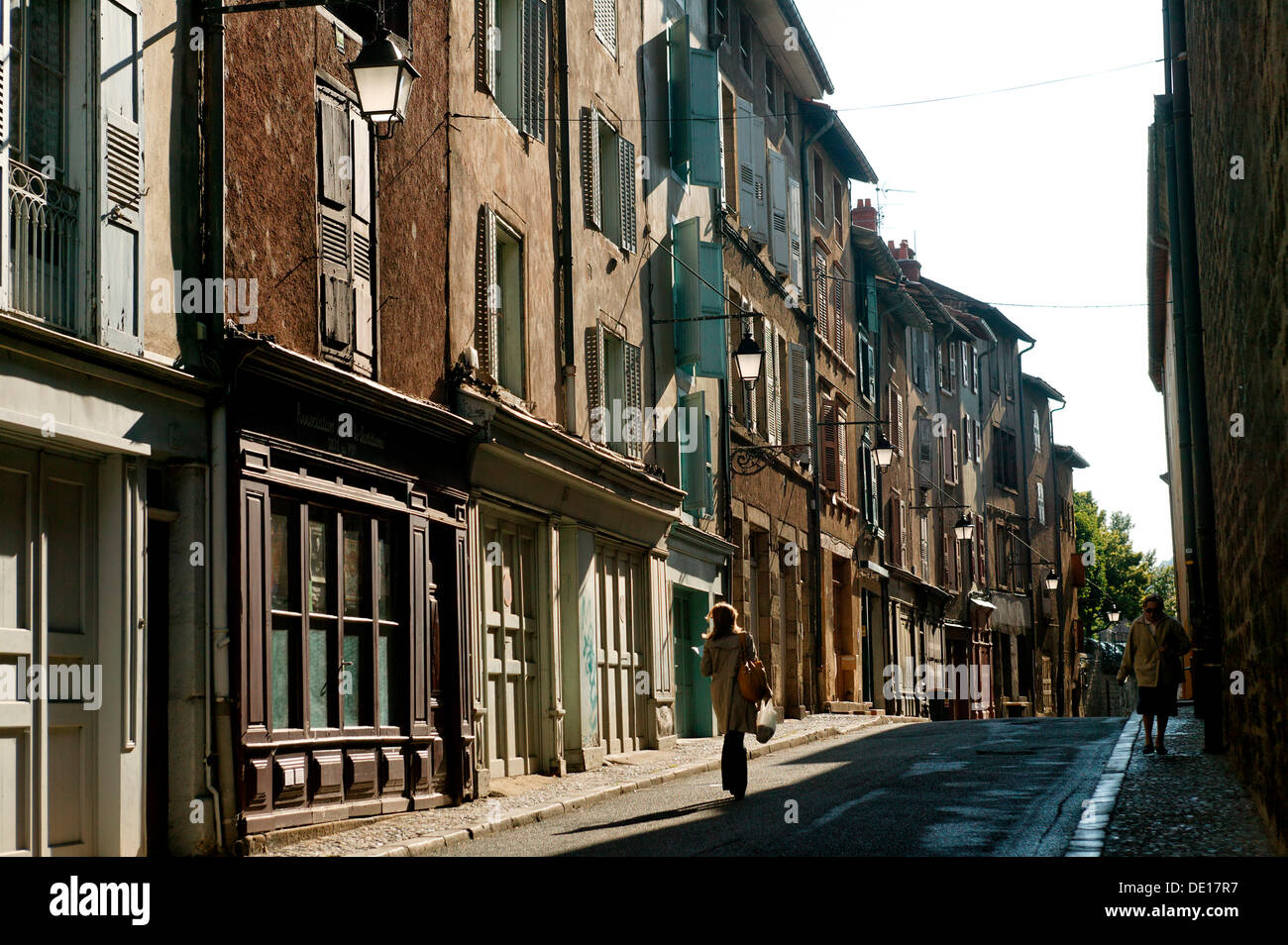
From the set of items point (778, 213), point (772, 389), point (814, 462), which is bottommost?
point (814, 462)

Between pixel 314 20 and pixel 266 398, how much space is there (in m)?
3.29

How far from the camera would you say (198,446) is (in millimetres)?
10602

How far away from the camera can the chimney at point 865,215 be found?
42316mm

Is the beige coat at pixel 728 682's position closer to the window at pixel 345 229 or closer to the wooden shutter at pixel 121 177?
the window at pixel 345 229

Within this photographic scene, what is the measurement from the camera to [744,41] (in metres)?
28.3

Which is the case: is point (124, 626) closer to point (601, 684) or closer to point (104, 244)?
point (104, 244)

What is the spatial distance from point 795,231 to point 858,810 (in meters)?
20.1

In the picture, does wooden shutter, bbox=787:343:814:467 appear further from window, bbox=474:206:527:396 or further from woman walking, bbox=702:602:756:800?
woman walking, bbox=702:602:756:800

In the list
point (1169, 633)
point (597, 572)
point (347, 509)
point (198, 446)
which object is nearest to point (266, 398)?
point (198, 446)

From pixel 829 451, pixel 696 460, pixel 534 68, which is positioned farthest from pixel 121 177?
pixel 829 451

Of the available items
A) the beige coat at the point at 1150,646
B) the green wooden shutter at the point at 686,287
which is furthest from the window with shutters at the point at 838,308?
the beige coat at the point at 1150,646

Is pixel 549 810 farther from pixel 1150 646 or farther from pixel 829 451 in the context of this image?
pixel 829 451

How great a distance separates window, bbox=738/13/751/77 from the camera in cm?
2794
